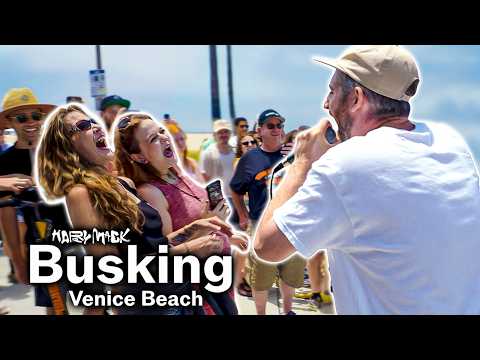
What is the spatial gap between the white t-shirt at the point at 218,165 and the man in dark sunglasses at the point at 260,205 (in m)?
0.06

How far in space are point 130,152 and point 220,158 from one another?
512 mm

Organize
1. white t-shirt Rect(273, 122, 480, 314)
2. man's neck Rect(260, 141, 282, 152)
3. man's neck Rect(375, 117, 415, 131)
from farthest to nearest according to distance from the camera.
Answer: man's neck Rect(260, 141, 282, 152)
man's neck Rect(375, 117, 415, 131)
white t-shirt Rect(273, 122, 480, 314)

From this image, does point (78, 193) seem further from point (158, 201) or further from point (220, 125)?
point (220, 125)

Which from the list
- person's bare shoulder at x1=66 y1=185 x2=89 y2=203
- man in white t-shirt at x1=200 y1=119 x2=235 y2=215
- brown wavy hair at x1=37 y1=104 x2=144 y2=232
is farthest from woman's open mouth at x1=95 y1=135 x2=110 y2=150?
man in white t-shirt at x1=200 y1=119 x2=235 y2=215

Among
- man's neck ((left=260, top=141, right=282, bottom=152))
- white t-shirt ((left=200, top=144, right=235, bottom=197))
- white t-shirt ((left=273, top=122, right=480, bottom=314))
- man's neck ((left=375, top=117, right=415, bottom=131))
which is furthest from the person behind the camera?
→ man's neck ((left=260, top=141, right=282, bottom=152))

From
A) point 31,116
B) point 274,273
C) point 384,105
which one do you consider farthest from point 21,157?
point 384,105

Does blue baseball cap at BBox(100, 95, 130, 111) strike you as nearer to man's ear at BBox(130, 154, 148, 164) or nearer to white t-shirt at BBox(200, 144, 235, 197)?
man's ear at BBox(130, 154, 148, 164)

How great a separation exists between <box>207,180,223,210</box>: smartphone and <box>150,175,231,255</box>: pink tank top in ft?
0.09

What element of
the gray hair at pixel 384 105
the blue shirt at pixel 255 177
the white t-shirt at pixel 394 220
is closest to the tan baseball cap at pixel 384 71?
the gray hair at pixel 384 105

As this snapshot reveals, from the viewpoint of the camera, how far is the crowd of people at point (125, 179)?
2535 mm

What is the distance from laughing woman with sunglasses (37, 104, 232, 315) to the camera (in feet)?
8.23

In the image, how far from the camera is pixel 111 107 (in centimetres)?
255

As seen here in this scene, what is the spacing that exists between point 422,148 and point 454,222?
18 cm

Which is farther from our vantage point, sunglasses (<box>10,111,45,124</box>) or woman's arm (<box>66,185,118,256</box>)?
sunglasses (<box>10,111,45,124</box>)
